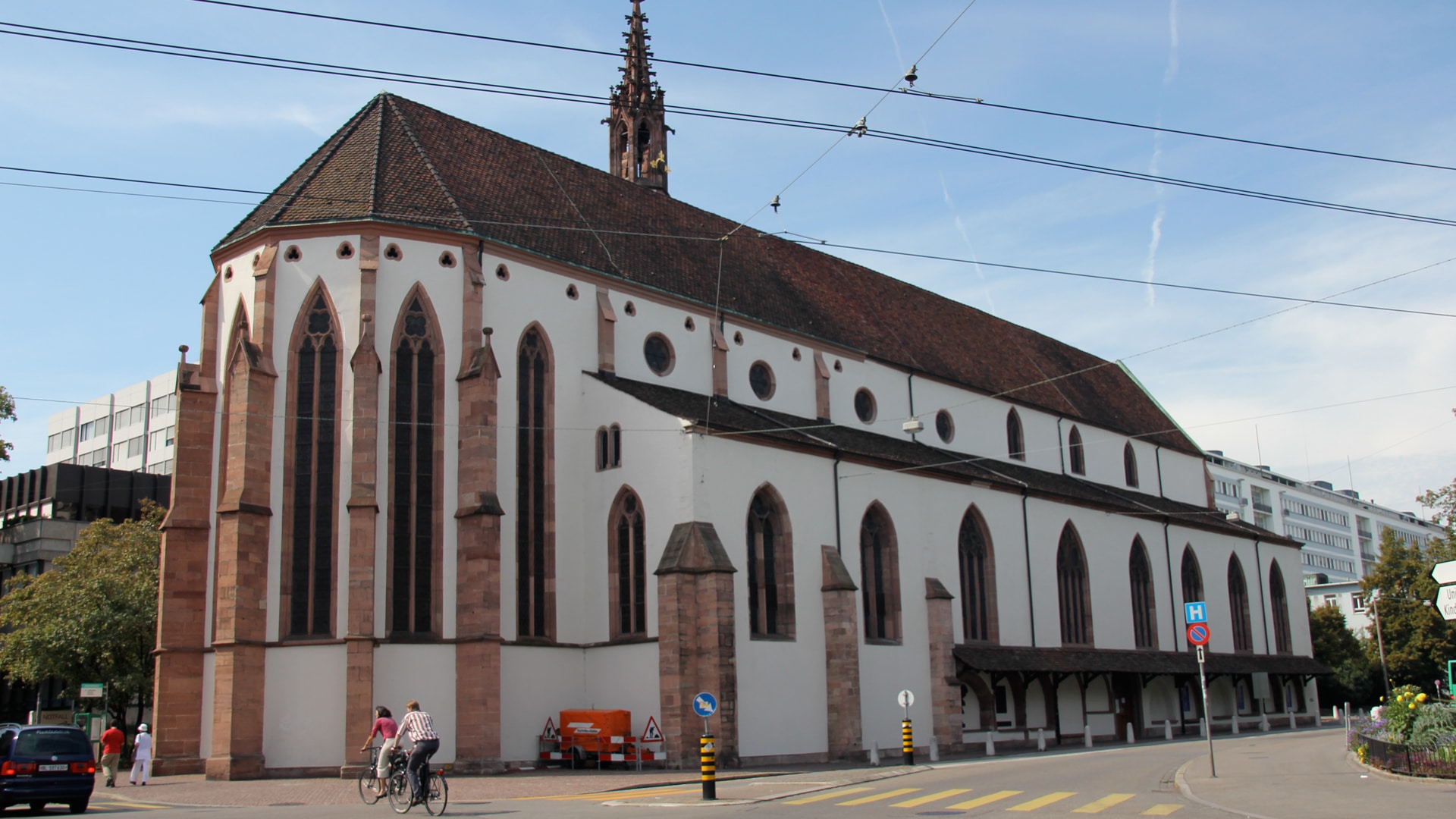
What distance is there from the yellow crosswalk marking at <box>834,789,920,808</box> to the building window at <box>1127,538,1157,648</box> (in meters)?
27.9

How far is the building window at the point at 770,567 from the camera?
99.9 feet

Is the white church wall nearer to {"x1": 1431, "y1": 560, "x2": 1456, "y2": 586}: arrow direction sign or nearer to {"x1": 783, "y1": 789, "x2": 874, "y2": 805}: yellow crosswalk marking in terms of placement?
{"x1": 783, "y1": 789, "x2": 874, "y2": 805}: yellow crosswalk marking

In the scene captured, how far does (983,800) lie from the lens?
1772cm

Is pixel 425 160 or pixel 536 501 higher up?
pixel 425 160

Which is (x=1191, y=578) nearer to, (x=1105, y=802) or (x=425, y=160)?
(x=425, y=160)

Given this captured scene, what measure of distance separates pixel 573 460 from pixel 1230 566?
3282 centimetres

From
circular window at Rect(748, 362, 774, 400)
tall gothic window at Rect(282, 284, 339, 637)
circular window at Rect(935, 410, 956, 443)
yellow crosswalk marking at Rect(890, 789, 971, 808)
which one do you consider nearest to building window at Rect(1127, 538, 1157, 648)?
circular window at Rect(935, 410, 956, 443)

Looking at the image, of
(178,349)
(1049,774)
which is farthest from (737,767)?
(178,349)

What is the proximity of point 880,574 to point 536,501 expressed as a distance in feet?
33.4

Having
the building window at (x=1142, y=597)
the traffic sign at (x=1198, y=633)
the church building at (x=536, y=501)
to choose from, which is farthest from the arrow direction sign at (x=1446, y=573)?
the building window at (x=1142, y=597)

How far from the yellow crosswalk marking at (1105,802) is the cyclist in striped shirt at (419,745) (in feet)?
27.7

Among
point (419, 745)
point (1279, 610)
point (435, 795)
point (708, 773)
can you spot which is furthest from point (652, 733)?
point (1279, 610)

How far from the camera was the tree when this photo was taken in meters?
40.2

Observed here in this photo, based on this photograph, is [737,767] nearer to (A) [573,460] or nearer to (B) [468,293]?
(A) [573,460]
